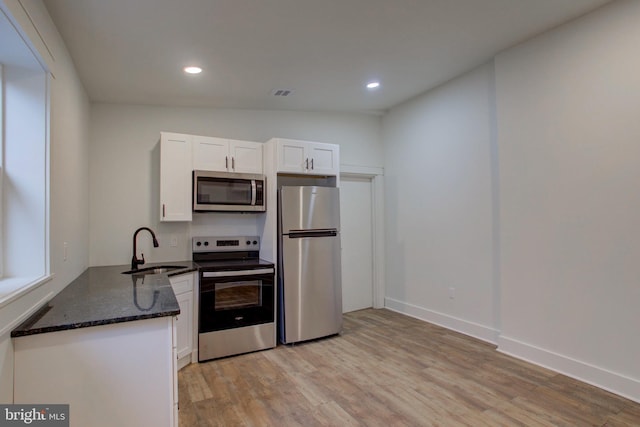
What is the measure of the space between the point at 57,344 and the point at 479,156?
3.67 m

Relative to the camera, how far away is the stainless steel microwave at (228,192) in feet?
11.4

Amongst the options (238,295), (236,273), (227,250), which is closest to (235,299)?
(238,295)

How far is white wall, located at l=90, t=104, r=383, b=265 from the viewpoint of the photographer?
3.47 m

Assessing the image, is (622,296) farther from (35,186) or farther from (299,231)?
(35,186)

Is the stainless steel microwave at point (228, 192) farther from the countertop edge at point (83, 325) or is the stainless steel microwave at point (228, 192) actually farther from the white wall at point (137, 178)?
the countertop edge at point (83, 325)

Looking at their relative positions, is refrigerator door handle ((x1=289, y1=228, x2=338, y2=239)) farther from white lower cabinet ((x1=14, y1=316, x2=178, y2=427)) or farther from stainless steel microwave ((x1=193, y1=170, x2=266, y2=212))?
white lower cabinet ((x1=14, y1=316, x2=178, y2=427))

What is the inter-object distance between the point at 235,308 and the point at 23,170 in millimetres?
2042

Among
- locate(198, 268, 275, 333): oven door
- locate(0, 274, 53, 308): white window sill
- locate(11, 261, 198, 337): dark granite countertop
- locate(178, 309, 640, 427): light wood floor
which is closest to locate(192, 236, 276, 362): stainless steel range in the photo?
locate(198, 268, 275, 333): oven door

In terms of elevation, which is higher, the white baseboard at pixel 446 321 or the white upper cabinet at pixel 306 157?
the white upper cabinet at pixel 306 157

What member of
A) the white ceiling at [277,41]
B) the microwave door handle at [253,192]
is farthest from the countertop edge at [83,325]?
the microwave door handle at [253,192]

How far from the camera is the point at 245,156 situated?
3723 millimetres

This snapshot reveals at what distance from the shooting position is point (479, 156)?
11.8 feet

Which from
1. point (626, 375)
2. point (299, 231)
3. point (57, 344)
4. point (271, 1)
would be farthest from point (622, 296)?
point (57, 344)

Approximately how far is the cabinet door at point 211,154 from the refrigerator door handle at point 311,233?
0.96 m
